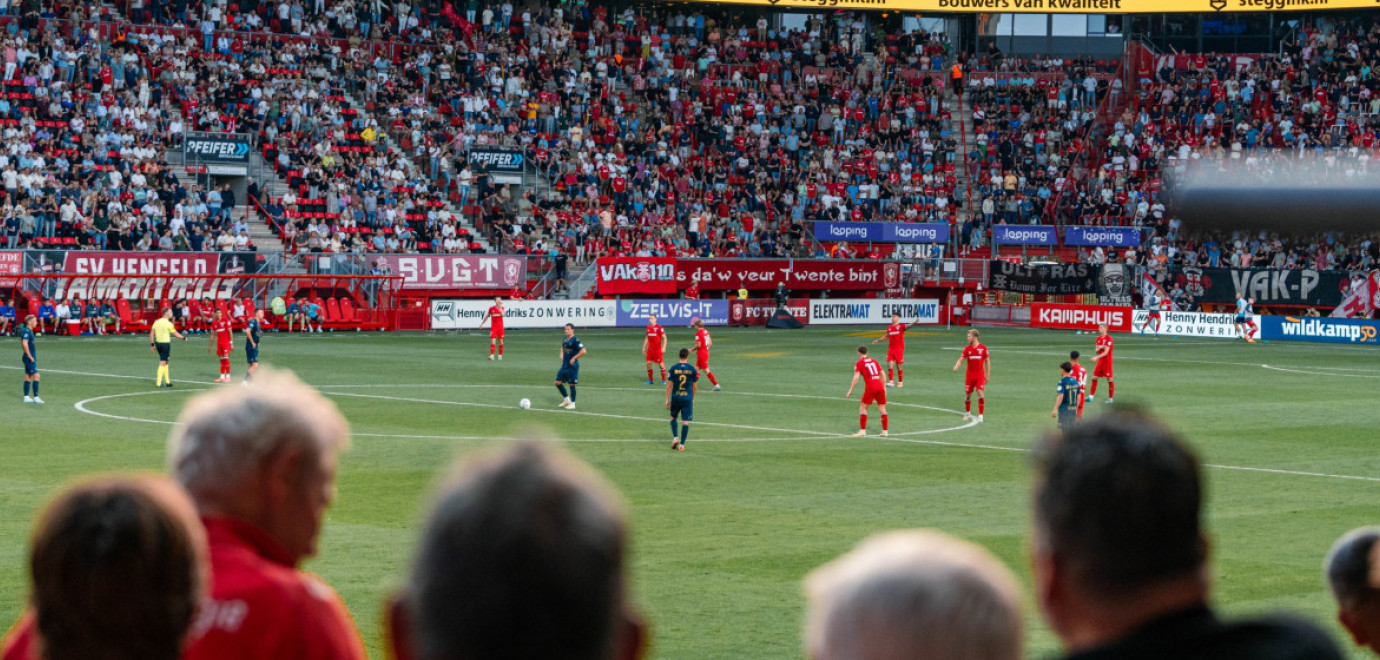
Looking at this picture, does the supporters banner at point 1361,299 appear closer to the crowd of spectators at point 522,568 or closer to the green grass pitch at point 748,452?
the green grass pitch at point 748,452

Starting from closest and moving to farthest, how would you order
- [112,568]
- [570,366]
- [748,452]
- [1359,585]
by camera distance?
[112,568], [1359,585], [748,452], [570,366]

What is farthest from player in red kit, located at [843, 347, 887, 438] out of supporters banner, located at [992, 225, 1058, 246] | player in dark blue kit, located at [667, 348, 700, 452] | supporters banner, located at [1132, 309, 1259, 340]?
supporters banner, located at [992, 225, 1058, 246]

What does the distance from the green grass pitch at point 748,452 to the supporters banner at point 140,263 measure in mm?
2639

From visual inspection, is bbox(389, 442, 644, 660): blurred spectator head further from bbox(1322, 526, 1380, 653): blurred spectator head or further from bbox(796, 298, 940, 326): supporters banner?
bbox(796, 298, 940, 326): supporters banner

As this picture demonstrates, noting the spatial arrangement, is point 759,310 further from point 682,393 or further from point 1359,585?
point 1359,585

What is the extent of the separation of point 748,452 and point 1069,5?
190 feet

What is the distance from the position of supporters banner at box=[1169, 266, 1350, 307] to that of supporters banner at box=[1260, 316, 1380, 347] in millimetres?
2245

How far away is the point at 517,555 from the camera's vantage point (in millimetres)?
2557

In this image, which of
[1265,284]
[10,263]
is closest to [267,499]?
[10,263]

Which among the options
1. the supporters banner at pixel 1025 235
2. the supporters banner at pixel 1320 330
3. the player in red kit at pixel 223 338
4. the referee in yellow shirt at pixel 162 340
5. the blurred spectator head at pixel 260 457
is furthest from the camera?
the supporters banner at pixel 1025 235

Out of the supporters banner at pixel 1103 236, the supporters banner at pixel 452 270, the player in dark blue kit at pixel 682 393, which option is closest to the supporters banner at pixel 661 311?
the supporters banner at pixel 452 270

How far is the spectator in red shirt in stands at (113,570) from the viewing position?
306cm

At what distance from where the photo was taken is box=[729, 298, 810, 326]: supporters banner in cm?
6600

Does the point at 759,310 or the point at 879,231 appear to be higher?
the point at 879,231
